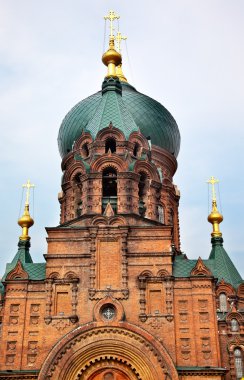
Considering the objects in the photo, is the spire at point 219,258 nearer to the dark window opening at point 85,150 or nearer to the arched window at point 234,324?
the arched window at point 234,324

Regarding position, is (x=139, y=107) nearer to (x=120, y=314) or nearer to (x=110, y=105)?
(x=110, y=105)

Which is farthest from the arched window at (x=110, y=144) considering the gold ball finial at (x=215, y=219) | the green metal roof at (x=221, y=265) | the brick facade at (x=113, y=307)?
the gold ball finial at (x=215, y=219)

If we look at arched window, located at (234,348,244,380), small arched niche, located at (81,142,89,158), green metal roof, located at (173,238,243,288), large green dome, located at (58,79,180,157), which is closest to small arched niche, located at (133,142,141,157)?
small arched niche, located at (81,142,89,158)

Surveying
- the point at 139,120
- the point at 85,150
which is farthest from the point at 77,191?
the point at 139,120

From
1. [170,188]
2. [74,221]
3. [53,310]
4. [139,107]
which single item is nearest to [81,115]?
[139,107]

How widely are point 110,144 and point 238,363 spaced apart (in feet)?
32.3

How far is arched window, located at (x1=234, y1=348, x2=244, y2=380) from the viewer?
21219 mm

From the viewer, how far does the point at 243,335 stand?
71.8 feet

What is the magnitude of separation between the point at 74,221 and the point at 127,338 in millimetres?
4893

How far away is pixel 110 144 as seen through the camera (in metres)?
23.8

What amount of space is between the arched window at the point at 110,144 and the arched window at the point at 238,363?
9.16 meters

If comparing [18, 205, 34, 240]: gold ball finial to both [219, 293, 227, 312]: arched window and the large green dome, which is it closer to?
the large green dome

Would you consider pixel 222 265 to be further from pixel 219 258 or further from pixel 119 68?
pixel 119 68

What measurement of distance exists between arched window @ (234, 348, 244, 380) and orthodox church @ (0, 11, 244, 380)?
36 mm
